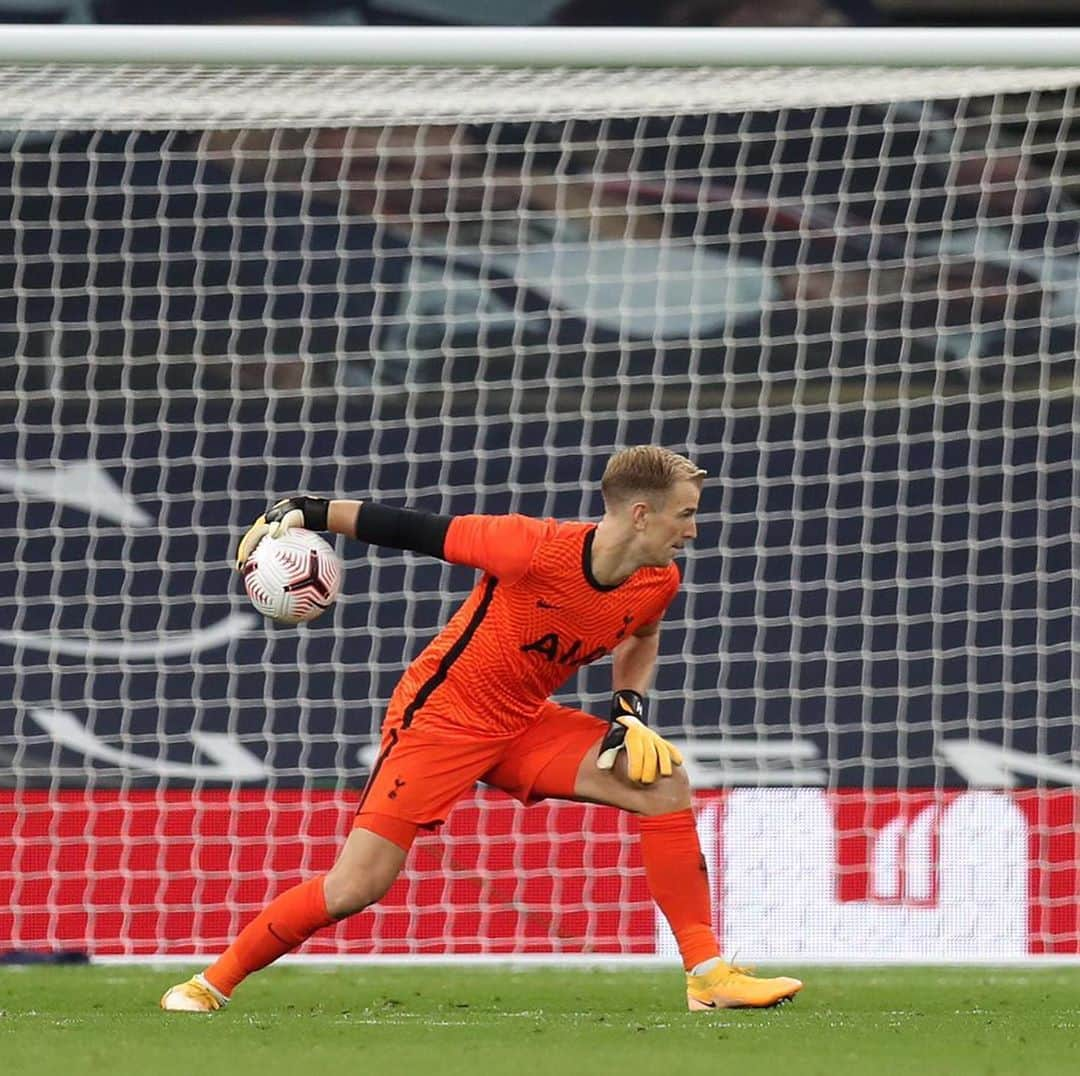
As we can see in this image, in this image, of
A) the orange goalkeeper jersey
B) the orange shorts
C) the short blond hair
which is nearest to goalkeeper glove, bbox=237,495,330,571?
the orange goalkeeper jersey

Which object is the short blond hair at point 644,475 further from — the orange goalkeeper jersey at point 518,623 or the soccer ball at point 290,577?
the soccer ball at point 290,577

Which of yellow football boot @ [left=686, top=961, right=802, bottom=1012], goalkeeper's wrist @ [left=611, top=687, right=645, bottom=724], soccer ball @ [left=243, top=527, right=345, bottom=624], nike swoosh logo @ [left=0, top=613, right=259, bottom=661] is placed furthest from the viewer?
nike swoosh logo @ [left=0, top=613, right=259, bottom=661]

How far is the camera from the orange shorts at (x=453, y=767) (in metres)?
4.89

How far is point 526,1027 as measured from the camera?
477 cm

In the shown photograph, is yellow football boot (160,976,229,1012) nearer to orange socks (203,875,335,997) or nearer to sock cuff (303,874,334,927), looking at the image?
orange socks (203,875,335,997)

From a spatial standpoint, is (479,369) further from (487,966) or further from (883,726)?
(487,966)

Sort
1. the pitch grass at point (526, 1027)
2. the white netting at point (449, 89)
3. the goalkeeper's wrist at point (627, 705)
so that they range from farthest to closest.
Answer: the white netting at point (449, 89)
the goalkeeper's wrist at point (627, 705)
the pitch grass at point (526, 1027)

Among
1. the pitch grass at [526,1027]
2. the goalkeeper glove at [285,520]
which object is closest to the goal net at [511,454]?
the pitch grass at [526,1027]

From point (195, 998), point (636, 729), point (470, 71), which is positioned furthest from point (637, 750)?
point (470, 71)

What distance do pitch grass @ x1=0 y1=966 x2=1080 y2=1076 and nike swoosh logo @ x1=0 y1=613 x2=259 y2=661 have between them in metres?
2.27

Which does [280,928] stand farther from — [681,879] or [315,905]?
[681,879]

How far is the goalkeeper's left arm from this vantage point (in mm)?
4898

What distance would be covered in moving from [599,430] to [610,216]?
966 millimetres

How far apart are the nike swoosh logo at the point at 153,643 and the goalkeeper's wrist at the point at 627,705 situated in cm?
388
